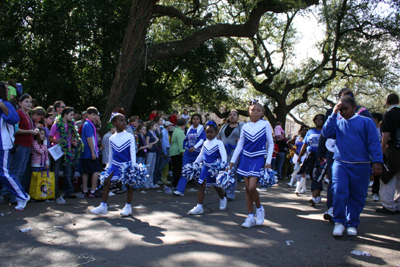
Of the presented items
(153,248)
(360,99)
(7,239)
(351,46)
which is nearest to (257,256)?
(153,248)

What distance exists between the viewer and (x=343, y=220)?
5.05 meters

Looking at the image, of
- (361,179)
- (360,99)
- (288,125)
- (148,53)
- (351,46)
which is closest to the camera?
(361,179)

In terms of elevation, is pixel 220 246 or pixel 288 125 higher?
pixel 288 125

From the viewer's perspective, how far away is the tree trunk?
11961mm

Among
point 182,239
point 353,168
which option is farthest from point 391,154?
point 182,239

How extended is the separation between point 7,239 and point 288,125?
121283mm

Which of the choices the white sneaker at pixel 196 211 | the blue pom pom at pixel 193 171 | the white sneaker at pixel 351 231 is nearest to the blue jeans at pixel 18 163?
the blue pom pom at pixel 193 171

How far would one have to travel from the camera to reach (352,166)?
5020 mm

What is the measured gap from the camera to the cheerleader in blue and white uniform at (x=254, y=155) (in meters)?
5.50

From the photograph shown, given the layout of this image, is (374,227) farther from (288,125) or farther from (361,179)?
(288,125)

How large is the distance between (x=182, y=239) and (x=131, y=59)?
874 cm

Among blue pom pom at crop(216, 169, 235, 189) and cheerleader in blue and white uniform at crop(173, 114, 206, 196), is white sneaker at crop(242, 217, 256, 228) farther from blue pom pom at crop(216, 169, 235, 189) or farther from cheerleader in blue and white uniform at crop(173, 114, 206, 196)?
cheerleader in blue and white uniform at crop(173, 114, 206, 196)

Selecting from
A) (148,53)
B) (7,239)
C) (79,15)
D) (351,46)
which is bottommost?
(7,239)

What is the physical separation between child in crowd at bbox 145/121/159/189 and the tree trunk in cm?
224
